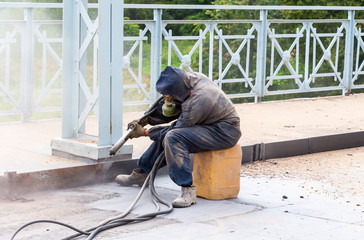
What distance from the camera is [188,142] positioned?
6762 millimetres

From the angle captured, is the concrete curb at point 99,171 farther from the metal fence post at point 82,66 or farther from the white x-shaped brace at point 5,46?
the white x-shaped brace at point 5,46

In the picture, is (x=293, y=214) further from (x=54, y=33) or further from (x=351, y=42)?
(x=351, y=42)

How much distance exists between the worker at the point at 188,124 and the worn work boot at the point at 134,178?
0.36 metres

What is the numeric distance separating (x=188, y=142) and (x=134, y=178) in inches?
32.3

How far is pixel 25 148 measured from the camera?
830cm

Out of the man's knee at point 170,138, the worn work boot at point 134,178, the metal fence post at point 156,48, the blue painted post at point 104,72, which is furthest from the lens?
the metal fence post at point 156,48

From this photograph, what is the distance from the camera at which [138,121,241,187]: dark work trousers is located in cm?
664

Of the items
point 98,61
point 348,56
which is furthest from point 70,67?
point 348,56

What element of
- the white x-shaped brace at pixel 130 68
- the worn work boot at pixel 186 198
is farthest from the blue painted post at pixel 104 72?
the white x-shaped brace at pixel 130 68

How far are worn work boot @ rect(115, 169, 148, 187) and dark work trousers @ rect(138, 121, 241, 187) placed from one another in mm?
464

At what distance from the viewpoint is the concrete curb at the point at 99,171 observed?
6.84 meters

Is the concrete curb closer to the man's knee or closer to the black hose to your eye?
the black hose

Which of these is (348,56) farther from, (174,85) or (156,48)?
(174,85)

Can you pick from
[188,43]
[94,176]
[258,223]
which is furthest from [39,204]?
[188,43]
